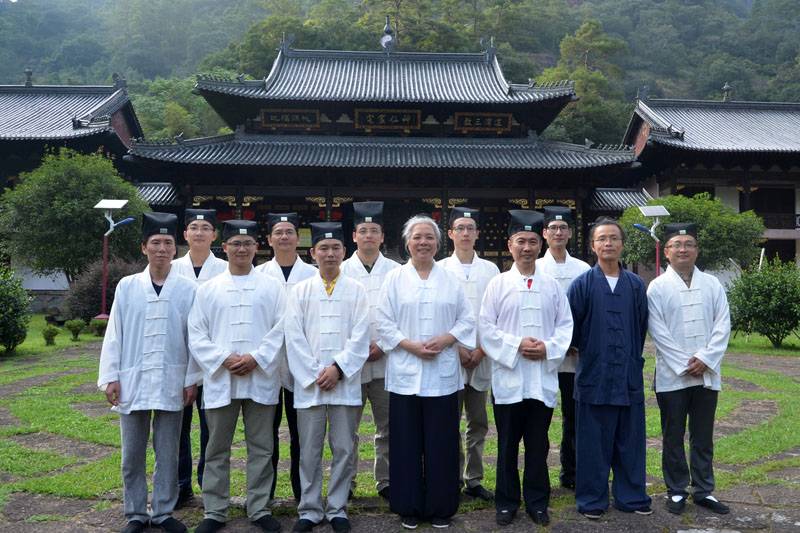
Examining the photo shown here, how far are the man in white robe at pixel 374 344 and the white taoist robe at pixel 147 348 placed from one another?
1232 millimetres

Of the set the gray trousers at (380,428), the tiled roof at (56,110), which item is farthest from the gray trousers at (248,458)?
the tiled roof at (56,110)

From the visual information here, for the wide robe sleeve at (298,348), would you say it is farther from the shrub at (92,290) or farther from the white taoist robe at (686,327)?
the shrub at (92,290)

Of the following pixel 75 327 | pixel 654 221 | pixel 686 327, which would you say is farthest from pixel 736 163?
pixel 75 327

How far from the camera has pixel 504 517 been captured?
3.94m

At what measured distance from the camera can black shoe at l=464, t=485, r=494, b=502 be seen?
439cm

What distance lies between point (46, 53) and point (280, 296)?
6866 cm

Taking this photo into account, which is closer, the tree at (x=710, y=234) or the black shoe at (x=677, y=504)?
the black shoe at (x=677, y=504)

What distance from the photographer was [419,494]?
402 cm

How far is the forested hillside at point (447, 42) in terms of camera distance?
43562 mm

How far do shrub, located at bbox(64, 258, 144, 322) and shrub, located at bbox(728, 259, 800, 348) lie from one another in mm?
14175

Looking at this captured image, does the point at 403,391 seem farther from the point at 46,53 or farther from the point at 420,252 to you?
the point at 46,53

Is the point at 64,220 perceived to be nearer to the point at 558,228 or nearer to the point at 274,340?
the point at 274,340

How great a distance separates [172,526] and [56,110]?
26.1m

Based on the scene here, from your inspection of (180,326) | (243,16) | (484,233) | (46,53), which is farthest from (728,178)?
(46,53)
